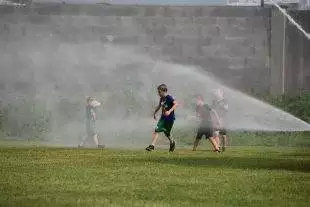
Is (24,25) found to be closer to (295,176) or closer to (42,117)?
(42,117)

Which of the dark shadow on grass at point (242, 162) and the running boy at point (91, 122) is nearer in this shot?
the dark shadow on grass at point (242, 162)

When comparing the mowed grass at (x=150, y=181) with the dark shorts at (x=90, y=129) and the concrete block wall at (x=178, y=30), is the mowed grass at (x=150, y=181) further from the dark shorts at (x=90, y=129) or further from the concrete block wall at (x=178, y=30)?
the concrete block wall at (x=178, y=30)

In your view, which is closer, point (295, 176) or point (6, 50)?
point (295, 176)

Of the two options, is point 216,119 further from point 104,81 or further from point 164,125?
point 104,81

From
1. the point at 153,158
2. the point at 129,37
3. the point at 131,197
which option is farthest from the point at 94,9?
the point at 131,197

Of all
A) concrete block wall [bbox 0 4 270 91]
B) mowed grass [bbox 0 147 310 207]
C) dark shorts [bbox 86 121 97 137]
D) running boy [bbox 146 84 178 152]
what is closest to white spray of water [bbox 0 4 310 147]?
concrete block wall [bbox 0 4 270 91]

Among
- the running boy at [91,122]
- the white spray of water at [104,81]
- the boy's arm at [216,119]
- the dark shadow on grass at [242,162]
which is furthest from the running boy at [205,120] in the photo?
the white spray of water at [104,81]

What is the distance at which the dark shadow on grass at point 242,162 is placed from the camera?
46.7 ft

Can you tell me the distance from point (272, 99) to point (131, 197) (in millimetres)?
20553

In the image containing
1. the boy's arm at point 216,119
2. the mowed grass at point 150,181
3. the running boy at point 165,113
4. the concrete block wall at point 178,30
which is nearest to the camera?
the mowed grass at point 150,181

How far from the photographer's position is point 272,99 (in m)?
29.8

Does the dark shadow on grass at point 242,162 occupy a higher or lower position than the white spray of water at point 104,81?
lower

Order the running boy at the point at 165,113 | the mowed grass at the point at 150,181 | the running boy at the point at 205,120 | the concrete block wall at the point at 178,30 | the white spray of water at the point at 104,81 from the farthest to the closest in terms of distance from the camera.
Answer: the concrete block wall at the point at 178,30, the white spray of water at the point at 104,81, the running boy at the point at 205,120, the running boy at the point at 165,113, the mowed grass at the point at 150,181

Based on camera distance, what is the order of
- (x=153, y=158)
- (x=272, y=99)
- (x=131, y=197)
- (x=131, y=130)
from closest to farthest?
(x=131, y=197)
(x=153, y=158)
(x=131, y=130)
(x=272, y=99)
